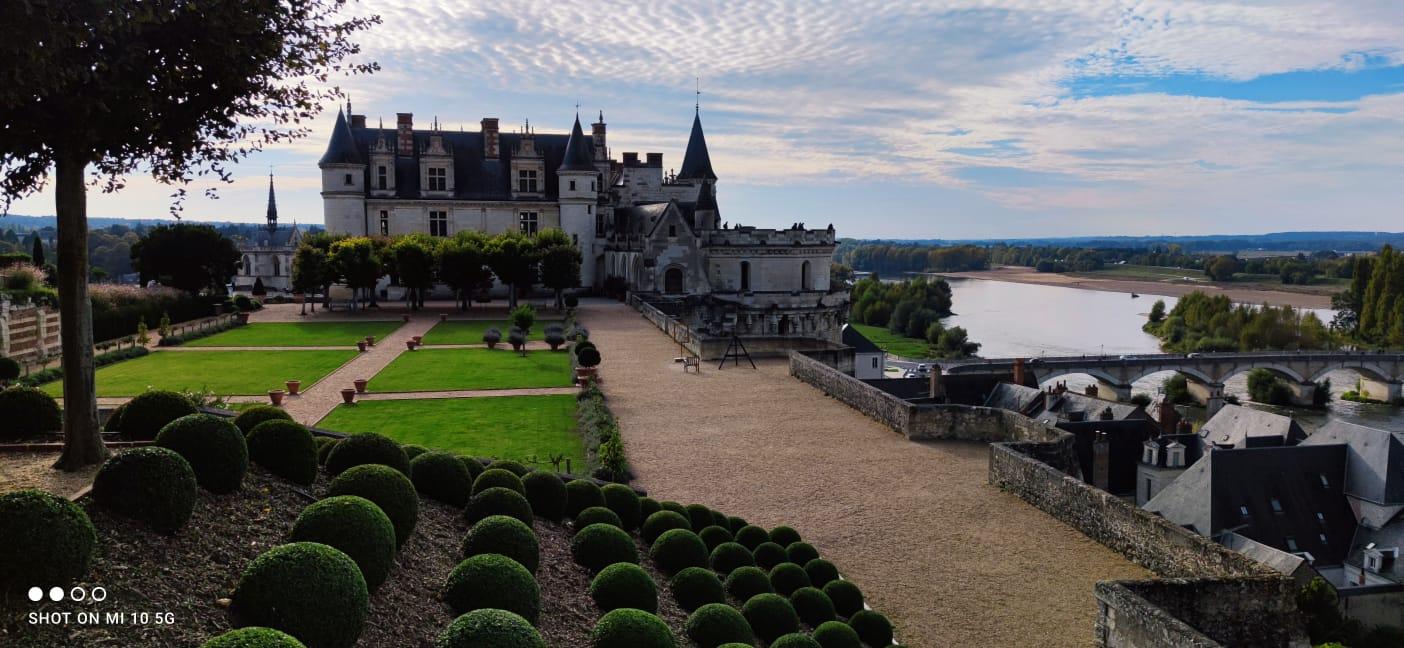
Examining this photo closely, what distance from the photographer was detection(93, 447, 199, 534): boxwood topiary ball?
272 inches

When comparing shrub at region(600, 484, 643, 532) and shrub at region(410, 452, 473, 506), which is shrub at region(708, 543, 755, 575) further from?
shrub at region(410, 452, 473, 506)

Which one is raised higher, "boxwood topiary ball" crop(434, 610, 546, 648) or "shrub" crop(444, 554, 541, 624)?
"boxwood topiary ball" crop(434, 610, 546, 648)

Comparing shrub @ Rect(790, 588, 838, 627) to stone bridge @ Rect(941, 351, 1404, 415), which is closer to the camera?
shrub @ Rect(790, 588, 838, 627)

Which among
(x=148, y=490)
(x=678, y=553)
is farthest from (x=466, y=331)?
(x=148, y=490)

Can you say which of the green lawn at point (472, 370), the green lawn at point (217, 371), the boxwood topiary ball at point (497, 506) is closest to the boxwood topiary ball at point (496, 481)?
the boxwood topiary ball at point (497, 506)

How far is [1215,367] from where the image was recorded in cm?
6106

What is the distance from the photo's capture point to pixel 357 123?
56.3m

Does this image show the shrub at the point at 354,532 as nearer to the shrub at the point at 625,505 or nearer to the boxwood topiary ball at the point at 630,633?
the boxwood topiary ball at the point at 630,633

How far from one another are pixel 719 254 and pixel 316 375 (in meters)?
26.7

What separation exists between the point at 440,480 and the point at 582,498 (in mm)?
2132

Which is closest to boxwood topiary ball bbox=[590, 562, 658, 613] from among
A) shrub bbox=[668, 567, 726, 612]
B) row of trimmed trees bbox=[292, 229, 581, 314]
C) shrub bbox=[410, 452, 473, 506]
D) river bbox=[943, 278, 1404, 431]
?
shrub bbox=[668, 567, 726, 612]

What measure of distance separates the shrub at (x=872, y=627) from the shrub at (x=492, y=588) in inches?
161

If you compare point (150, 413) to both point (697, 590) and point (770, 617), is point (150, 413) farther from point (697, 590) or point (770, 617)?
point (770, 617)

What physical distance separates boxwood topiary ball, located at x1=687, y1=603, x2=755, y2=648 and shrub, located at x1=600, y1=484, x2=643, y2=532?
3157 millimetres
